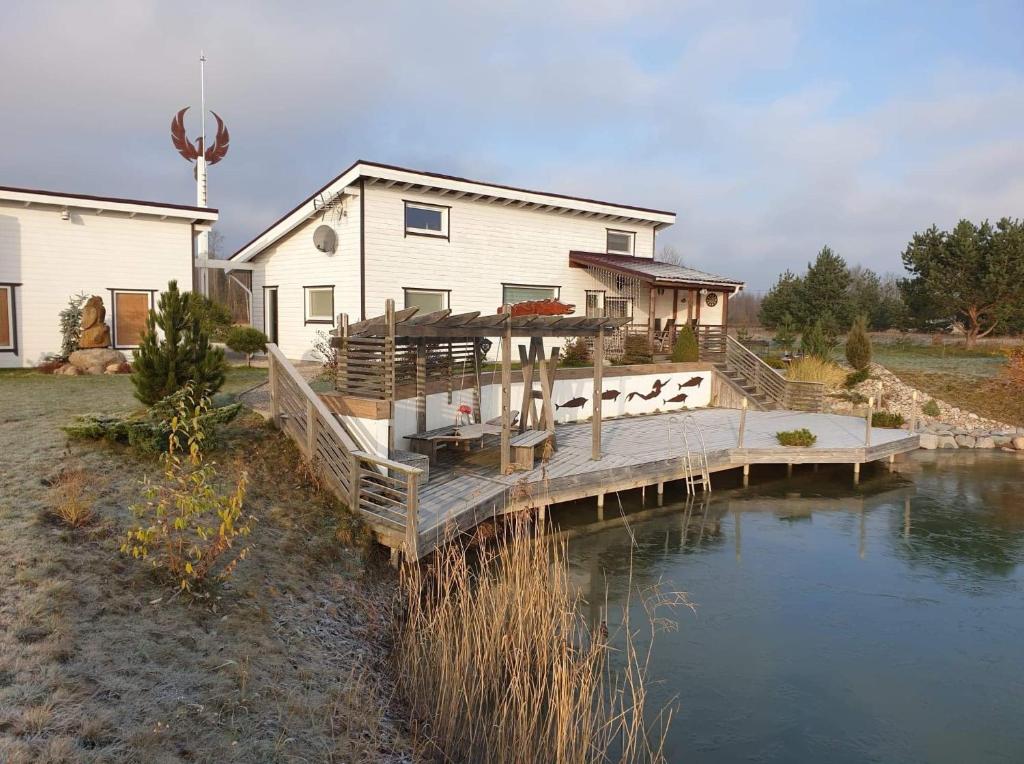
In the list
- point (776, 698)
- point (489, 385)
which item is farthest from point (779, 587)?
point (489, 385)

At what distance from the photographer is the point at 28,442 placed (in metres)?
8.52

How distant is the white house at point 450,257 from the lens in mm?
17609

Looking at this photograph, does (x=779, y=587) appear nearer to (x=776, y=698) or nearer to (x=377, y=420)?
(x=776, y=698)

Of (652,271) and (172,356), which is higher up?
(652,271)

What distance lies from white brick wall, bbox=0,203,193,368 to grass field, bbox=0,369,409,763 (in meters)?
10.1

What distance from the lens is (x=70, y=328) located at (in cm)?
1667

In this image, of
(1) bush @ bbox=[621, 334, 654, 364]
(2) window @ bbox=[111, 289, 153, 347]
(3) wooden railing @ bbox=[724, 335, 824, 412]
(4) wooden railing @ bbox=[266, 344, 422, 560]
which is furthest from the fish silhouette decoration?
(2) window @ bbox=[111, 289, 153, 347]

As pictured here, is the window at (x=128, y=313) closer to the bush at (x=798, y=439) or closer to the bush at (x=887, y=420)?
the bush at (x=798, y=439)

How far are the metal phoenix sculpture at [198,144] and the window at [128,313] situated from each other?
53.1 ft

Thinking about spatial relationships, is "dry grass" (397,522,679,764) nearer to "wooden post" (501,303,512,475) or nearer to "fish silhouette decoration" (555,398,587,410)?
"wooden post" (501,303,512,475)

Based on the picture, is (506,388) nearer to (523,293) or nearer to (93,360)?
(523,293)

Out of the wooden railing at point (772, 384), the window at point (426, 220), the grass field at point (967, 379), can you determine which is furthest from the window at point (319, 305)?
the grass field at point (967, 379)

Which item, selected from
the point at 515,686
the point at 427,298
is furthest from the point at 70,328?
the point at 515,686

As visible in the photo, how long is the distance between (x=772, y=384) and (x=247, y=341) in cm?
1484
